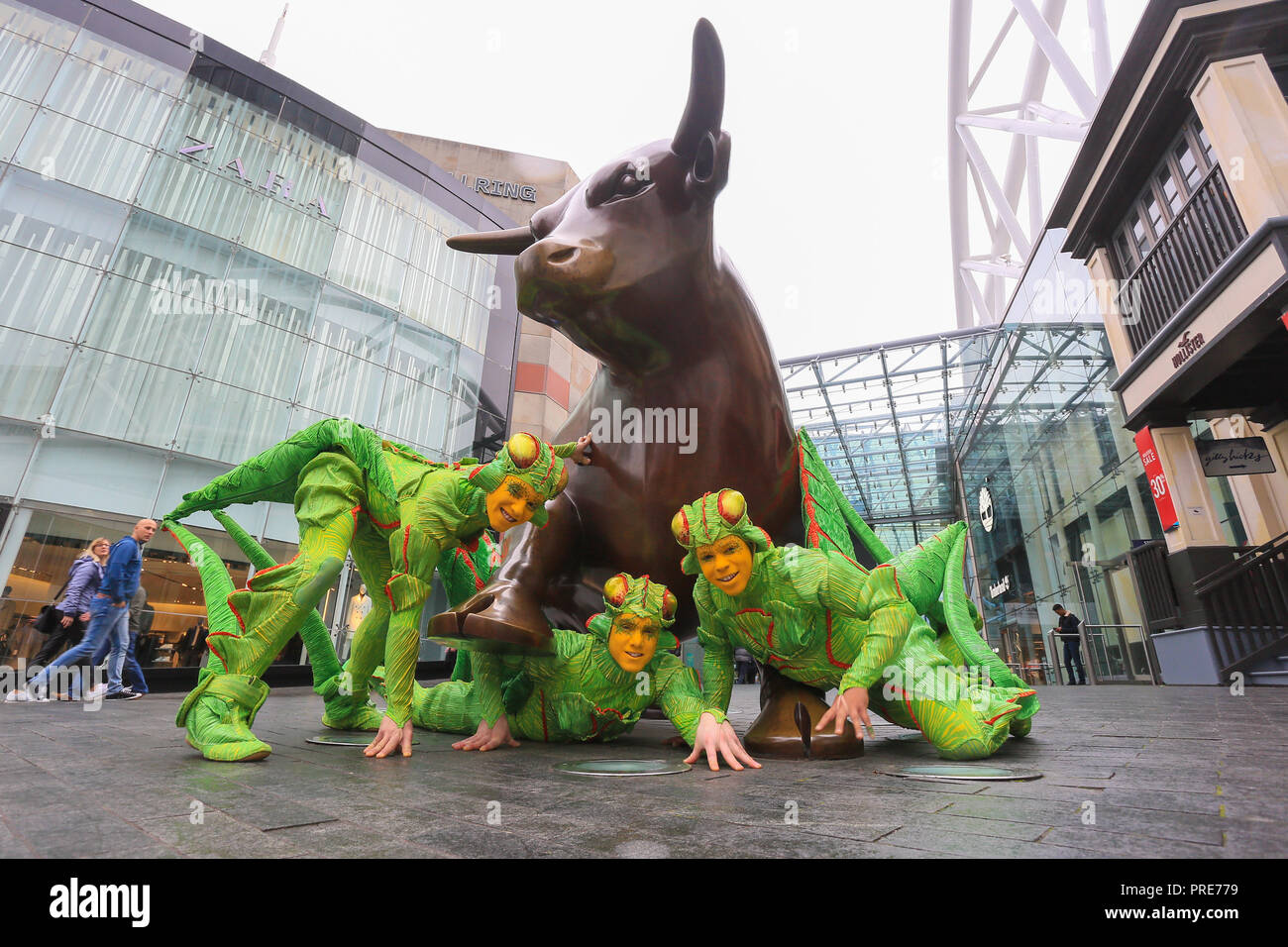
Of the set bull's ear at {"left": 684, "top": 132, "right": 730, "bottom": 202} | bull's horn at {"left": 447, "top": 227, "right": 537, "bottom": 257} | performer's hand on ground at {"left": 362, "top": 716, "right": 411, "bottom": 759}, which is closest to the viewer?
performer's hand on ground at {"left": 362, "top": 716, "right": 411, "bottom": 759}

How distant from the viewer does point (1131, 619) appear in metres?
10.0

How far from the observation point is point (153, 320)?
10.1 metres

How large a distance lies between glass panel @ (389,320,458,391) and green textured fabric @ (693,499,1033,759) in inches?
464

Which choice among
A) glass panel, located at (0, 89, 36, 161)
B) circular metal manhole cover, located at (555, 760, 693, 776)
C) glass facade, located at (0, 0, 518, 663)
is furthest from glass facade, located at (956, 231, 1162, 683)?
glass panel, located at (0, 89, 36, 161)

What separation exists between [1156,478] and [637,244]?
356 inches

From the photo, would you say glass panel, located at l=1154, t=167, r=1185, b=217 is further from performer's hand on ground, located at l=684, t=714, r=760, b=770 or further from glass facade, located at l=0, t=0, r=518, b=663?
glass facade, located at l=0, t=0, r=518, b=663

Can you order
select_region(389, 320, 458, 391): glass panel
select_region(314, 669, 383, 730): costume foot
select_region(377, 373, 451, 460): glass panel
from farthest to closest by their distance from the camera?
select_region(389, 320, 458, 391): glass panel, select_region(377, 373, 451, 460): glass panel, select_region(314, 669, 383, 730): costume foot

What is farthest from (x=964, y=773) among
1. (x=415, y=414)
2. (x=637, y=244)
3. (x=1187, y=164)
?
(x=415, y=414)

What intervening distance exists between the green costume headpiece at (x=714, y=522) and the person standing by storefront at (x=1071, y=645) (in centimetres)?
1076

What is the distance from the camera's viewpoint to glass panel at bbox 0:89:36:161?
9.64 metres

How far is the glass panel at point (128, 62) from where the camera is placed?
34.6ft

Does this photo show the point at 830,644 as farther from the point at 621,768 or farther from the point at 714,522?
the point at 621,768
